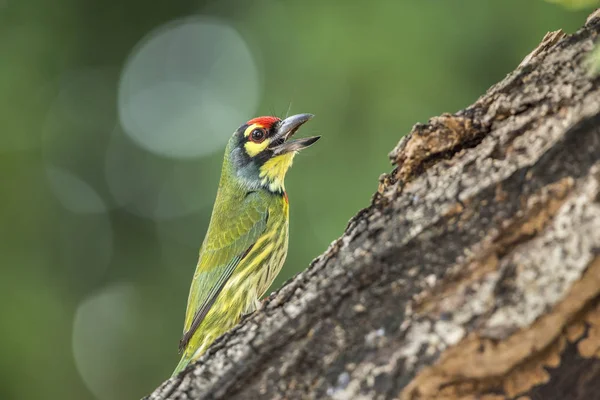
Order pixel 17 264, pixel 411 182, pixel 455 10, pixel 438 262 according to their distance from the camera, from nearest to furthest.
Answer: pixel 438 262 → pixel 411 182 → pixel 455 10 → pixel 17 264

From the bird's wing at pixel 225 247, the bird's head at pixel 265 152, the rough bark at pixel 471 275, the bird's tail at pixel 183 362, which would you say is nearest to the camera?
the rough bark at pixel 471 275

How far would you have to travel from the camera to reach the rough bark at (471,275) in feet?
5.69

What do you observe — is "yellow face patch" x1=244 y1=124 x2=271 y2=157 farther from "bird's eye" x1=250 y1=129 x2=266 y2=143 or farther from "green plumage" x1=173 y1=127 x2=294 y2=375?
"green plumage" x1=173 y1=127 x2=294 y2=375

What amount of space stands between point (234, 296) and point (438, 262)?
2.46 metres

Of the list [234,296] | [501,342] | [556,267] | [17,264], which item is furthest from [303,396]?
[17,264]

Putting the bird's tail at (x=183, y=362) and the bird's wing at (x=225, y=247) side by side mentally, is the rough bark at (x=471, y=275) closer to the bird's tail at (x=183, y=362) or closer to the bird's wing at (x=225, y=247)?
the bird's tail at (x=183, y=362)

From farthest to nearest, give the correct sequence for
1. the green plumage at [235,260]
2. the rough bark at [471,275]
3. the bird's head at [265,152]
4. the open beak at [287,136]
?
1. the bird's head at [265,152]
2. the open beak at [287,136]
3. the green plumage at [235,260]
4. the rough bark at [471,275]

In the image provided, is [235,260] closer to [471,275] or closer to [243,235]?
[243,235]

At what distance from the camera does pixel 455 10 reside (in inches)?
250

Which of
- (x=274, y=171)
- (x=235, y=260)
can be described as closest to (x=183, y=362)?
(x=235, y=260)

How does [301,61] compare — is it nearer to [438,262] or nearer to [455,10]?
[455,10]

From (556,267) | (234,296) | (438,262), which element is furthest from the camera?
(234,296)

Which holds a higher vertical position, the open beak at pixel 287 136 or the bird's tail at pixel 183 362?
the open beak at pixel 287 136

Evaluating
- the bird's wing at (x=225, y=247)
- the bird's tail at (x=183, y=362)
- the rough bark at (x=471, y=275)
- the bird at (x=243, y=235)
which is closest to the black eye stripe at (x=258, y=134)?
the bird at (x=243, y=235)
